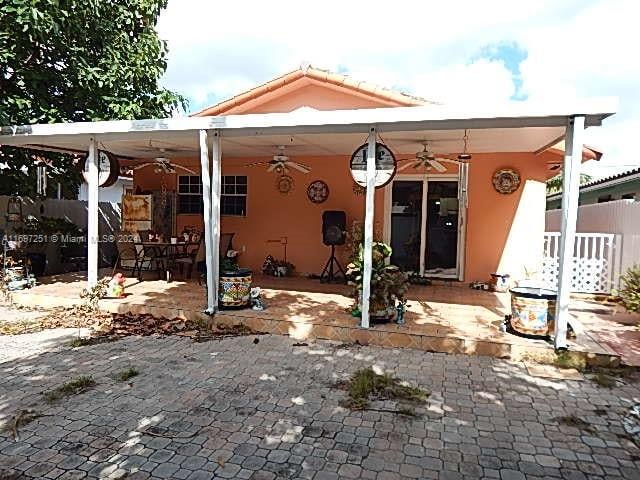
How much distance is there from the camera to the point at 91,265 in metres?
6.49

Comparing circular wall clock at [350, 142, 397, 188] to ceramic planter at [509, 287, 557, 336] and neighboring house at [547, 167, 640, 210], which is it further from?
neighboring house at [547, 167, 640, 210]

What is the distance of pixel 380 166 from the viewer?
5.26 metres

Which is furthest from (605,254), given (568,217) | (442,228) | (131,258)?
(131,258)

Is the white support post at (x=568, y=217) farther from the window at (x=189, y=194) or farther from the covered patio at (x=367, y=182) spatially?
the window at (x=189, y=194)

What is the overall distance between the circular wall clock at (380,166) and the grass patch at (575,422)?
294 centimetres

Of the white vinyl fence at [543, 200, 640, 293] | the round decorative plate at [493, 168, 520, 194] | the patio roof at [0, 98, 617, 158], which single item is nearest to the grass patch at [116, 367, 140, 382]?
the patio roof at [0, 98, 617, 158]

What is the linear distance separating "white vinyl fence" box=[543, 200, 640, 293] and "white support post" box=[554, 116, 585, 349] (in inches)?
108

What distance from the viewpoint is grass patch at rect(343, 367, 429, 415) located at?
11.6ft

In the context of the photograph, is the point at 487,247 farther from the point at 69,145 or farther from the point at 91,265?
the point at 69,145

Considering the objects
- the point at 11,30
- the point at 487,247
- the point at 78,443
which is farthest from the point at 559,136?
the point at 11,30

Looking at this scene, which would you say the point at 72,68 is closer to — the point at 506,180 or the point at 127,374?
the point at 127,374

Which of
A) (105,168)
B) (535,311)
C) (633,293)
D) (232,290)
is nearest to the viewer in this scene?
(535,311)

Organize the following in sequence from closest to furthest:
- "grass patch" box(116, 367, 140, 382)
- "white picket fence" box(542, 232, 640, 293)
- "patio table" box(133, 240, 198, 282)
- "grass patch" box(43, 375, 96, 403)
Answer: "grass patch" box(43, 375, 96, 403) → "grass patch" box(116, 367, 140, 382) → "white picket fence" box(542, 232, 640, 293) → "patio table" box(133, 240, 198, 282)

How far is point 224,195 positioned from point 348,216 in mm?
Answer: 2817
